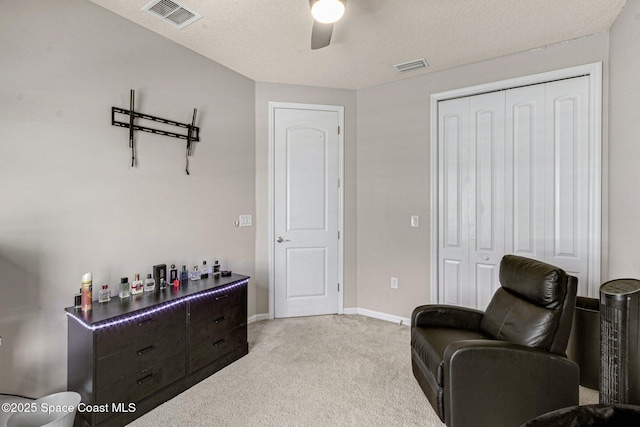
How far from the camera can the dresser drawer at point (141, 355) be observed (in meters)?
1.75

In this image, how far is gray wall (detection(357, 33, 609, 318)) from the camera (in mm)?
3291

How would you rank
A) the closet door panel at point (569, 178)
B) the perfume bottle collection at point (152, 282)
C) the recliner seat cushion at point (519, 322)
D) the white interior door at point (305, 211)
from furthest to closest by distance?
the white interior door at point (305, 211), the closet door panel at point (569, 178), the perfume bottle collection at point (152, 282), the recliner seat cushion at point (519, 322)

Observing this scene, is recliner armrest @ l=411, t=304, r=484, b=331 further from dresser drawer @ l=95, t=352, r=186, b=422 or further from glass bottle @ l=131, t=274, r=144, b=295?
glass bottle @ l=131, t=274, r=144, b=295

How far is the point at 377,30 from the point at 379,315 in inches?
114

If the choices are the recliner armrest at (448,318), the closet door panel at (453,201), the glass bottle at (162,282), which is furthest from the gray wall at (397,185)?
the glass bottle at (162,282)

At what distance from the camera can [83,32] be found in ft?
6.81

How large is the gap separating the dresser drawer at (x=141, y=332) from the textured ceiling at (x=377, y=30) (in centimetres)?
213

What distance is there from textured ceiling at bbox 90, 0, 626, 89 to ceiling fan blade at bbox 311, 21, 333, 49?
0.35m

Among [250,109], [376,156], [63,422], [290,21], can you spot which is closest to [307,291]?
[376,156]

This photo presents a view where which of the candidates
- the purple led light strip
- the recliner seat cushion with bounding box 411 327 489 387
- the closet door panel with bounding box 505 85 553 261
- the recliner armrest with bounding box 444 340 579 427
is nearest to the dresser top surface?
the purple led light strip

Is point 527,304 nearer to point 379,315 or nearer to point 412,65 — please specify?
point 379,315

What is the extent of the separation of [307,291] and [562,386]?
2482mm

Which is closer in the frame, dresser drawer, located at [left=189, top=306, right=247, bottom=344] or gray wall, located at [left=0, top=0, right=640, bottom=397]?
gray wall, located at [left=0, top=0, right=640, bottom=397]

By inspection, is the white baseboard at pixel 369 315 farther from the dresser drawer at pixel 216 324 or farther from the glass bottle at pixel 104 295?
the glass bottle at pixel 104 295
